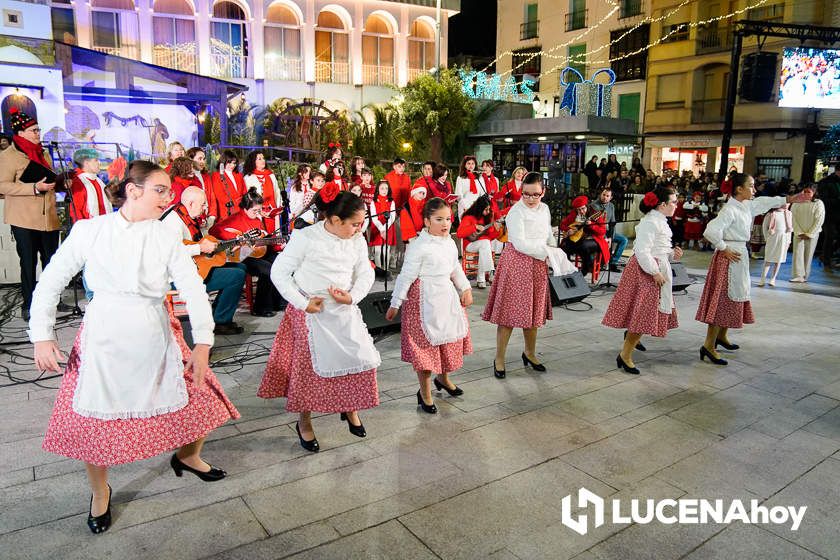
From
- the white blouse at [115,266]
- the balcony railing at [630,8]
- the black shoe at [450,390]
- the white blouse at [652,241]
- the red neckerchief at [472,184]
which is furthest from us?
the balcony railing at [630,8]

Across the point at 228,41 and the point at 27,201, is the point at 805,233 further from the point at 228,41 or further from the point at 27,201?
the point at 228,41

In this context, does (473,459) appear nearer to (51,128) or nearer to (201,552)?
(201,552)

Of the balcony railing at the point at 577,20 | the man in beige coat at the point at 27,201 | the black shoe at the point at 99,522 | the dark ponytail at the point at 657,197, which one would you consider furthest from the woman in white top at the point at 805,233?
the balcony railing at the point at 577,20

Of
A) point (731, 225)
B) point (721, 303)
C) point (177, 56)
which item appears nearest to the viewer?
point (731, 225)

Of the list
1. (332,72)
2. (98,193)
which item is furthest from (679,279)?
(332,72)

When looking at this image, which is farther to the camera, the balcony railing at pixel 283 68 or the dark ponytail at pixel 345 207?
the balcony railing at pixel 283 68

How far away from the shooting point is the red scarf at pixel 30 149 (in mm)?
5965

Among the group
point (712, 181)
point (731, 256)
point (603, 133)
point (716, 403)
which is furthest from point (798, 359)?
point (712, 181)

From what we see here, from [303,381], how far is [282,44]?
2004 centimetres

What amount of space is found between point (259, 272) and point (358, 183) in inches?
129

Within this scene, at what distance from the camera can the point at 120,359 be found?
Answer: 2.62 m

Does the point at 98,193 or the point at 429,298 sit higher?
the point at 98,193

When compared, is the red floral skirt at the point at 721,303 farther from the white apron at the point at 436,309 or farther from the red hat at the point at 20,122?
the red hat at the point at 20,122

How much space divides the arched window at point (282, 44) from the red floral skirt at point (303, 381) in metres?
19.2
